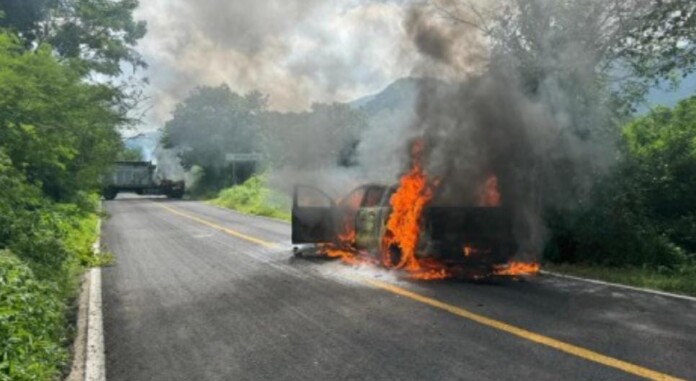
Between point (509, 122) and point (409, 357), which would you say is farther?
point (509, 122)

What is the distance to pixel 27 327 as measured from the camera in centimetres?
599

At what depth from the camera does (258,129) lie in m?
56.3

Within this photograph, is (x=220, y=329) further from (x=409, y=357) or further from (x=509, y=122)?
(x=509, y=122)

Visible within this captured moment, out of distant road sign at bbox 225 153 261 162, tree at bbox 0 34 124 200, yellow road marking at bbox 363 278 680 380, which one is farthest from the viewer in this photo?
distant road sign at bbox 225 153 261 162

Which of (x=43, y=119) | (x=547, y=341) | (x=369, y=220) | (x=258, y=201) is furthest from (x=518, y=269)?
(x=258, y=201)

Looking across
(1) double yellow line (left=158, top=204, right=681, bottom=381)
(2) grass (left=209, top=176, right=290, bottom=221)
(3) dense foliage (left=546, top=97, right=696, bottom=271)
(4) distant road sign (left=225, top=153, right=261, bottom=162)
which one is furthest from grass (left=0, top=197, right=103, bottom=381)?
(4) distant road sign (left=225, top=153, right=261, bottom=162)

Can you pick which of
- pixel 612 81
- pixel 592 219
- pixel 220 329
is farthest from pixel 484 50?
pixel 220 329

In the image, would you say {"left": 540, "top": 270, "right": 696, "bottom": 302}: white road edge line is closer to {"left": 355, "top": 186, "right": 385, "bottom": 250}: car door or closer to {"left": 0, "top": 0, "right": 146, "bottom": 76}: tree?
{"left": 355, "top": 186, "right": 385, "bottom": 250}: car door

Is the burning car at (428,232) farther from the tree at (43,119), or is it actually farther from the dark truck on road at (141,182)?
the dark truck on road at (141,182)

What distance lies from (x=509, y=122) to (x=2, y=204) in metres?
9.11

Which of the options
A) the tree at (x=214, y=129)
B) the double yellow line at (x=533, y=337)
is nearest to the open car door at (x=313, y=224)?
the double yellow line at (x=533, y=337)

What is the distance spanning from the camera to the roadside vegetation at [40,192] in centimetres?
582

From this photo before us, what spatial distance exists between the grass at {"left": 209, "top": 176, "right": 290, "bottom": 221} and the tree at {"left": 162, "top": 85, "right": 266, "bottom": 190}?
13829 mm

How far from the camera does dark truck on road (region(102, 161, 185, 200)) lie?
2110 inches
